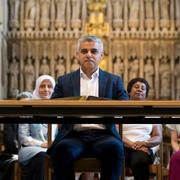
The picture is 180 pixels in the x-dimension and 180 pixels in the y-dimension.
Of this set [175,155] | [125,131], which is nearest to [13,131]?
[125,131]

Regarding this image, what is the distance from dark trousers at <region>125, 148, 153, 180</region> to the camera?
15.3ft

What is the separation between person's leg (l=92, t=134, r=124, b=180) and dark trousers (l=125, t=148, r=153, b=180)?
472 millimetres

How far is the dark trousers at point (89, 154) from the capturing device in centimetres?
411

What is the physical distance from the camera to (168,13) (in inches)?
433

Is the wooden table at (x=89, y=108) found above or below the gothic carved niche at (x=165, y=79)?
below

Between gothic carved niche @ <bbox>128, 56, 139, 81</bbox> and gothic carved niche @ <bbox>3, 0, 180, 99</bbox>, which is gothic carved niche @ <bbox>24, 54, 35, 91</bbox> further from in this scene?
gothic carved niche @ <bbox>128, 56, 139, 81</bbox>

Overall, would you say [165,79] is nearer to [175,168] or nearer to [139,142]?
[139,142]

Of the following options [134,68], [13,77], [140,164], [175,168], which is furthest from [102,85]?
[13,77]

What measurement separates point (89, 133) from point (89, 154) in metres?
0.18

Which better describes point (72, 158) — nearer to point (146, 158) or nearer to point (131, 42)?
point (146, 158)

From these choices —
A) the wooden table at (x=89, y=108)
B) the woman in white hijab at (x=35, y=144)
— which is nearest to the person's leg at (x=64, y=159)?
the wooden table at (x=89, y=108)

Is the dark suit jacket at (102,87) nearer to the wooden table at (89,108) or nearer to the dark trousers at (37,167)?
the dark trousers at (37,167)

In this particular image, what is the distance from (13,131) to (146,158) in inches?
62.3

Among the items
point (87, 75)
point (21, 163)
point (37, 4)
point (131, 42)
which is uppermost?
point (37, 4)
